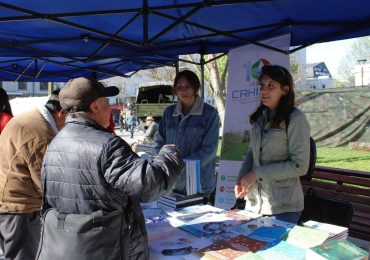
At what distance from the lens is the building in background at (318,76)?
66625mm

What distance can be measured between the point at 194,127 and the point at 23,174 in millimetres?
1376

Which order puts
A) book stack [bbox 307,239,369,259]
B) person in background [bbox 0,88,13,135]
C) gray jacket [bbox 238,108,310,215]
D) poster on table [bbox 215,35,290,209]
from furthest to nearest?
1. poster on table [bbox 215,35,290,209]
2. person in background [bbox 0,88,13,135]
3. gray jacket [bbox 238,108,310,215]
4. book stack [bbox 307,239,369,259]

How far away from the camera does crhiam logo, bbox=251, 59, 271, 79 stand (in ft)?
13.0

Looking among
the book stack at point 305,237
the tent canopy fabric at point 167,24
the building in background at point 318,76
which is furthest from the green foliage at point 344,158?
the building in background at point 318,76

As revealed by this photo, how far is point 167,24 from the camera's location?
11.9 feet

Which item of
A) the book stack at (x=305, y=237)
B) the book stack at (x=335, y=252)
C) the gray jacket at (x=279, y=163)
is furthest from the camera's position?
the gray jacket at (x=279, y=163)

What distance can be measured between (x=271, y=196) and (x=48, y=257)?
1327 millimetres

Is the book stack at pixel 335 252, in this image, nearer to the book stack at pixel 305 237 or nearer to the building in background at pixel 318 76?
the book stack at pixel 305 237

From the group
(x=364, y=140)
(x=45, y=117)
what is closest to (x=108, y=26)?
(x=45, y=117)

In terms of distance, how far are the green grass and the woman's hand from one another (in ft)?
21.9

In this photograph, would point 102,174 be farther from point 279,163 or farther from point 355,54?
point 355,54

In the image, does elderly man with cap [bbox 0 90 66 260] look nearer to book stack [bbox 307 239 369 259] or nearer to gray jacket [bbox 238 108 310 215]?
gray jacket [bbox 238 108 310 215]

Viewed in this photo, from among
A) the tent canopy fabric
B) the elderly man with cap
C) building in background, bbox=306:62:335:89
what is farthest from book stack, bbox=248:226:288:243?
building in background, bbox=306:62:335:89

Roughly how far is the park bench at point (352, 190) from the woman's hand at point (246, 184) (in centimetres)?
208
